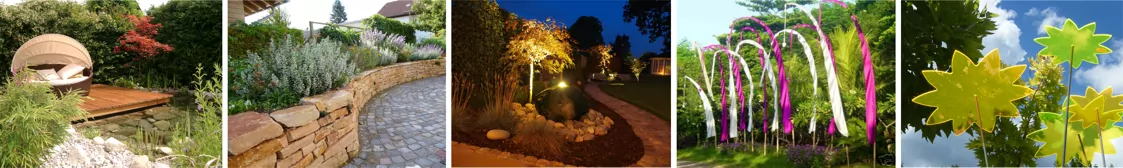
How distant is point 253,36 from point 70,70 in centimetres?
138

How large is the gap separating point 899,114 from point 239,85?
482 centimetres

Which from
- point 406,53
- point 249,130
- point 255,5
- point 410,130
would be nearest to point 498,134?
point 410,130

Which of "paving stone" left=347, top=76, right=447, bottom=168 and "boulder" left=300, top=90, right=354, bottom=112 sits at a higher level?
"boulder" left=300, top=90, right=354, bottom=112

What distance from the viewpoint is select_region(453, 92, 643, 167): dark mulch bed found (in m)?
4.21

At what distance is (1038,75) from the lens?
412 cm

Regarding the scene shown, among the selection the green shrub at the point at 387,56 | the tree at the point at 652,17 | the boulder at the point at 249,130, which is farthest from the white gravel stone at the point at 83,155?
the tree at the point at 652,17

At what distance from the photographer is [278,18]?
13.6 ft

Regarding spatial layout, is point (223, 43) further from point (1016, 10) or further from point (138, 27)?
point (1016, 10)

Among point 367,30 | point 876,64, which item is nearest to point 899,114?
point 876,64

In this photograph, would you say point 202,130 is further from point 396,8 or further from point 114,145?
point 396,8

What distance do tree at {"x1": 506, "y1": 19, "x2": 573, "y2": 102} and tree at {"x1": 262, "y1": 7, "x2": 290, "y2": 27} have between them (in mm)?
1651

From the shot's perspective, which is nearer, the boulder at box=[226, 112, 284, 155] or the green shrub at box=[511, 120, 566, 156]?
the boulder at box=[226, 112, 284, 155]

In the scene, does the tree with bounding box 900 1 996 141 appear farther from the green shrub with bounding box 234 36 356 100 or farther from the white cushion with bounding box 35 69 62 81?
the white cushion with bounding box 35 69 62 81

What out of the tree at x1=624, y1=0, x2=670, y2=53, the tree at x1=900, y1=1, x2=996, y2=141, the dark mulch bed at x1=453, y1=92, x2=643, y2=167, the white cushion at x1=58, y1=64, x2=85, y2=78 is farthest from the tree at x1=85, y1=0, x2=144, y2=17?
the tree at x1=900, y1=1, x2=996, y2=141
